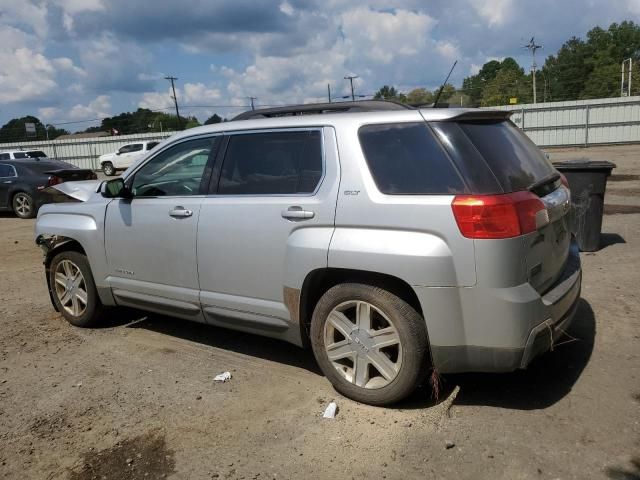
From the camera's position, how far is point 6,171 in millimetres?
14242

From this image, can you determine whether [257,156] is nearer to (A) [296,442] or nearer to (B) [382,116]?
(B) [382,116]

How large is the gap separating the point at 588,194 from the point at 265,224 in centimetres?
496

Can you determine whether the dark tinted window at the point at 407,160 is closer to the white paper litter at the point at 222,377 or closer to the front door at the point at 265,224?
the front door at the point at 265,224

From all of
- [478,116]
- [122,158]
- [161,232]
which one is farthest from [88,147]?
[478,116]

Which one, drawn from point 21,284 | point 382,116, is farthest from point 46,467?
point 21,284

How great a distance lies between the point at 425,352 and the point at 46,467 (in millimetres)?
2237

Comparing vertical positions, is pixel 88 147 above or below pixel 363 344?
above

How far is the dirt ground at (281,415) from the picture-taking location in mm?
2969

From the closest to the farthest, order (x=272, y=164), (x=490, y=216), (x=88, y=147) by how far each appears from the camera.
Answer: (x=490, y=216) < (x=272, y=164) < (x=88, y=147)

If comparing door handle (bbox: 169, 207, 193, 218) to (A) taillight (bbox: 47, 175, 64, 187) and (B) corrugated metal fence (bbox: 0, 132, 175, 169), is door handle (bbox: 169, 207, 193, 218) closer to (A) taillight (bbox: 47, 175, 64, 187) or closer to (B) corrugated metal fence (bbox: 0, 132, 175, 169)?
(A) taillight (bbox: 47, 175, 64, 187)

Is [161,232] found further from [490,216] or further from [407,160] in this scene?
[490,216]

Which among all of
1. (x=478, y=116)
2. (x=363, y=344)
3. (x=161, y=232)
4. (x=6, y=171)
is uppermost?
(x=478, y=116)

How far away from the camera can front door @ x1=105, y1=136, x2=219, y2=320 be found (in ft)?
14.0

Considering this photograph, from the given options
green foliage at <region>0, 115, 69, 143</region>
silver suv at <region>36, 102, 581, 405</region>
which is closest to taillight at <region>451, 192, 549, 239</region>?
silver suv at <region>36, 102, 581, 405</region>
